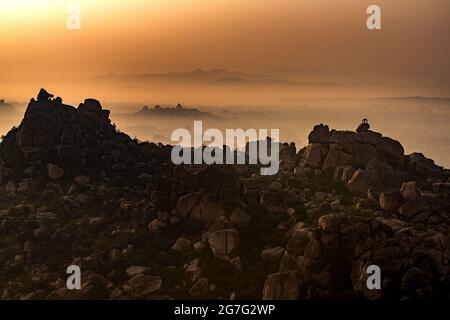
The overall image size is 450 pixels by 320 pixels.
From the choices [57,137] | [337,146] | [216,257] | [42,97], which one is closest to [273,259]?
[216,257]

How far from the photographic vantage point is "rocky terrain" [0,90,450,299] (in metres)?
43.2

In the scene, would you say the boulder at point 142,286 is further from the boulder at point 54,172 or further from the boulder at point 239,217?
the boulder at point 54,172

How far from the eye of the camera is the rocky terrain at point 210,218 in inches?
1702

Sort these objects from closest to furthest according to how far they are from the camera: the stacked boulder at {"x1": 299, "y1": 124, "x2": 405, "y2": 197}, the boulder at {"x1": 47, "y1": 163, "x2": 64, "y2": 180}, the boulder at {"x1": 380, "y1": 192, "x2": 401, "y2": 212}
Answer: the boulder at {"x1": 380, "y1": 192, "x2": 401, "y2": 212}, the stacked boulder at {"x1": 299, "y1": 124, "x2": 405, "y2": 197}, the boulder at {"x1": 47, "y1": 163, "x2": 64, "y2": 180}

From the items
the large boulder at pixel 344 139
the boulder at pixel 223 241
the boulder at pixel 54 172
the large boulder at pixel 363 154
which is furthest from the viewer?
the large boulder at pixel 344 139

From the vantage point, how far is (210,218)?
2099 inches

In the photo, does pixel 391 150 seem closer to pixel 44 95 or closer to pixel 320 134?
pixel 320 134

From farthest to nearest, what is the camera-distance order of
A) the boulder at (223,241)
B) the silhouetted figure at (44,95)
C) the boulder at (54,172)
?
1. the silhouetted figure at (44,95)
2. the boulder at (54,172)
3. the boulder at (223,241)

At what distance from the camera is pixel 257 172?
69.3 meters

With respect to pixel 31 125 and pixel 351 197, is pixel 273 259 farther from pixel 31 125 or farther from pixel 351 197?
pixel 31 125

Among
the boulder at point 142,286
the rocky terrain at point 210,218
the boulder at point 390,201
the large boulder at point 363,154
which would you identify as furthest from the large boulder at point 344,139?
the boulder at point 142,286

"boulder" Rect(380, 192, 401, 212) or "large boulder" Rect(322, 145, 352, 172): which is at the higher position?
"large boulder" Rect(322, 145, 352, 172)

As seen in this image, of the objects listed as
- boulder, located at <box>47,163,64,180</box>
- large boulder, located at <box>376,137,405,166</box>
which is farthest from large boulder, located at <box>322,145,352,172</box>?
boulder, located at <box>47,163,64,180</box>

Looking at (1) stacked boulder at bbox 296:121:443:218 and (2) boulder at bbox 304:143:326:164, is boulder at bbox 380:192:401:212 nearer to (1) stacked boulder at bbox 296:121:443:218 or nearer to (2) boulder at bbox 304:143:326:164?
(1) stacked boulder at bbox 296:121:443:218
